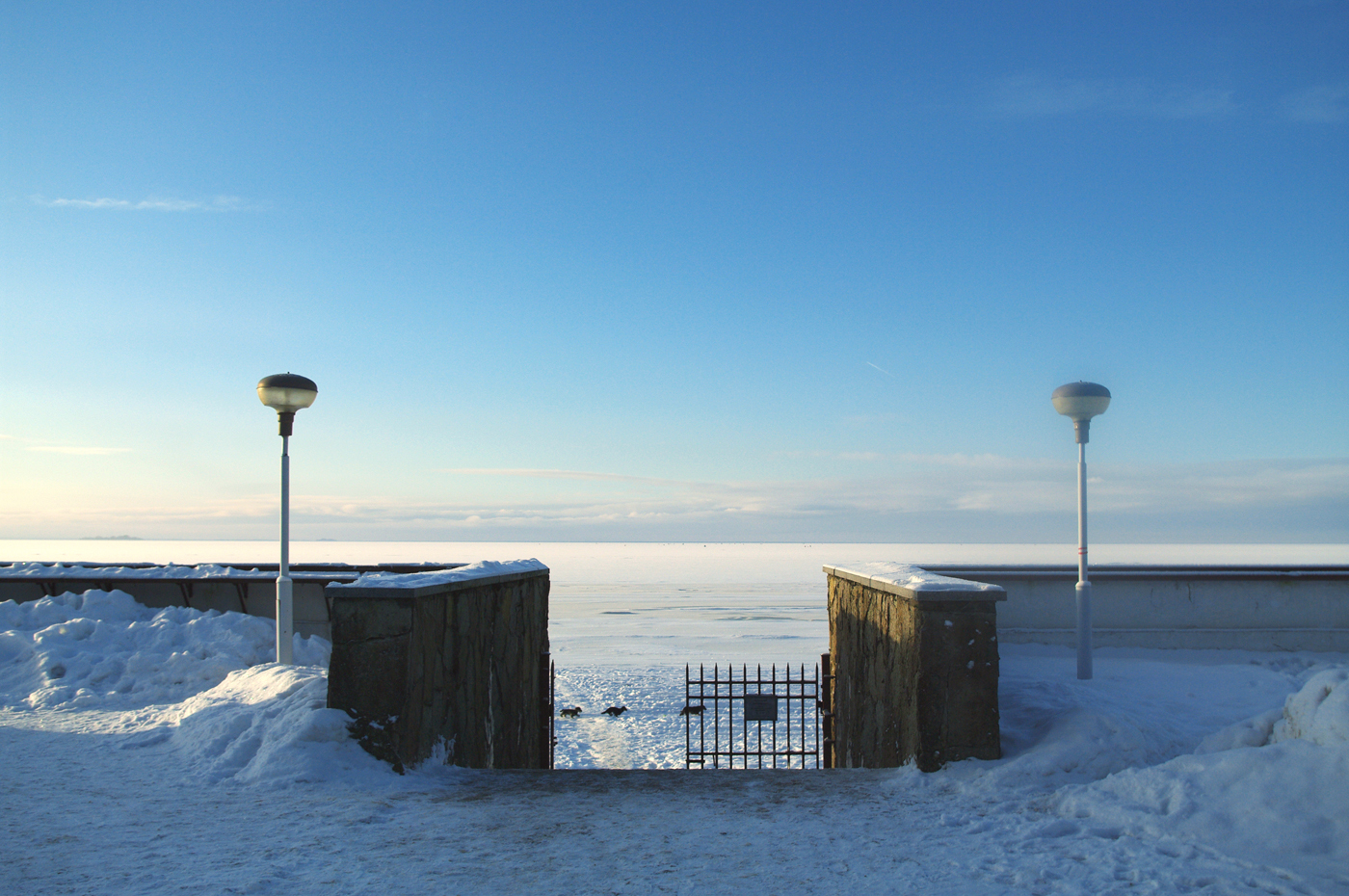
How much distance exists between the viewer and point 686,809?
5375 millimetres

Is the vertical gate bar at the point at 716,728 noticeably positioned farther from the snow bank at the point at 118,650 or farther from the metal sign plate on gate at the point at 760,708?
the snow bank at the point at 118,650

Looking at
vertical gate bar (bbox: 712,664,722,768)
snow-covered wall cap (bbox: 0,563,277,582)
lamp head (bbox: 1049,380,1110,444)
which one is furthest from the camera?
snow-covered wall cap (bbox: 0,563,277,582)

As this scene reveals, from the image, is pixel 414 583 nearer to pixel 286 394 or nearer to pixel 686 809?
pixel 686 809

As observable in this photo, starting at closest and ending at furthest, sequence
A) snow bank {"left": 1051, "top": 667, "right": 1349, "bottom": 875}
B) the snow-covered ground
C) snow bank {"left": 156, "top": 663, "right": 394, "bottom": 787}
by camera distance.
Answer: the snow-covered ground, snow bank {"left": 1051, "top": 667, "right": 1349, "bottom": 875}, snow bank {"left": 156, "top": 663, "right": 394, "bottom": 787}

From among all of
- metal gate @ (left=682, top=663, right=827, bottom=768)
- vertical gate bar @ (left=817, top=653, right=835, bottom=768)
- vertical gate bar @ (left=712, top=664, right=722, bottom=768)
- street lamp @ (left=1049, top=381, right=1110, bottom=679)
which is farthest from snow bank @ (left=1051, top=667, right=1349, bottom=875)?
metal gate @ (left=682, top=663, right=827, bottom=768)

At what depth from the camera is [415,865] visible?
4375 mm

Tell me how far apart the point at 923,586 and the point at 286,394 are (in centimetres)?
713

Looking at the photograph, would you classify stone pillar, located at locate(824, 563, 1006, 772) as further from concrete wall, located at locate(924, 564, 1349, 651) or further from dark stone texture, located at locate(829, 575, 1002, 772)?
concrete wall, located at locate(924, 564, 1349, 651)

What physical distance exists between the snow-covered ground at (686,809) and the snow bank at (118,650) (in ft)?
0.57

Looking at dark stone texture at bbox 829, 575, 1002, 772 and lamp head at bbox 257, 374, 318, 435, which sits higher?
lamp head at bbox 257, 374, 318, 435

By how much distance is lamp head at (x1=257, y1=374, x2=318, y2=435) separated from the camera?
31.7 feet

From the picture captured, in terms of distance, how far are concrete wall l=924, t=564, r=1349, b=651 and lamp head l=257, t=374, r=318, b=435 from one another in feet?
25.0

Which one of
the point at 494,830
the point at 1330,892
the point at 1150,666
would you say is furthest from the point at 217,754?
the point at 1150,666

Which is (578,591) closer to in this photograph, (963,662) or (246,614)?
(246,614)
